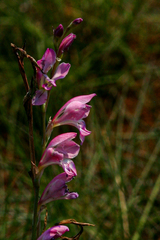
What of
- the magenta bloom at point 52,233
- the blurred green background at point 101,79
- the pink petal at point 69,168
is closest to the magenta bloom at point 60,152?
the pink petal at point 69,168

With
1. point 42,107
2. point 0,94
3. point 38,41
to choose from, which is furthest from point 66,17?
point 42,107

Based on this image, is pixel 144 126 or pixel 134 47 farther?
pixel 134 47

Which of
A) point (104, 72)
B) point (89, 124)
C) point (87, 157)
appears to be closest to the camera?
point (87, 157)

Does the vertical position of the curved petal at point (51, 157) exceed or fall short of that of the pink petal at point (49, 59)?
it falls short

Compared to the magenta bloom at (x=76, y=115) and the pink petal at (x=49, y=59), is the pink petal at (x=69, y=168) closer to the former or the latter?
the magenta bloom at (x=76, y=115)

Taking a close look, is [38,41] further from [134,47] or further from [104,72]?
[134,47]

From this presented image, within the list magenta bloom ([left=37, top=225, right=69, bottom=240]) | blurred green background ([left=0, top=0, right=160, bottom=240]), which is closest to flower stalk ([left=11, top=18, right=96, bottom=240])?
magenta bloom ([left=37, top=225, right=69, bottom=240])

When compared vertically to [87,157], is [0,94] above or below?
above
